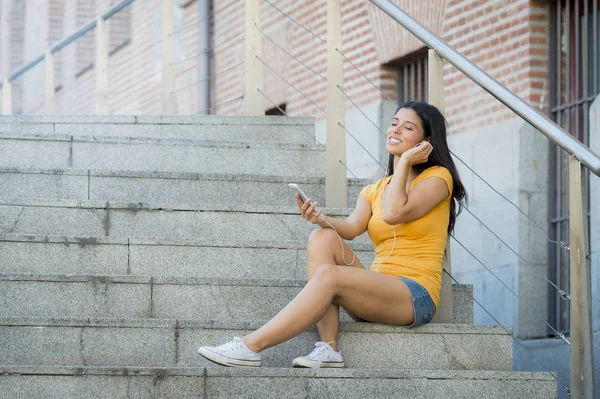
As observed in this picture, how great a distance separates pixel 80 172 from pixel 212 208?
0.80m

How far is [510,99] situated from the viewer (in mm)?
5270

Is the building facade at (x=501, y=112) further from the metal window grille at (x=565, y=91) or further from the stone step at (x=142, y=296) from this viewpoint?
the stone step at (x=142, y=296)

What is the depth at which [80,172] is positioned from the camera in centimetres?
657

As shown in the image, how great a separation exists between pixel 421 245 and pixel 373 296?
1.16 feet

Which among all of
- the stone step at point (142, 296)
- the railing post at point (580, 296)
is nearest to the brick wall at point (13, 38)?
the stone step at point (142, 296)

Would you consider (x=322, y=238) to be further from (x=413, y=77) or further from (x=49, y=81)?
(x=49, y=81)

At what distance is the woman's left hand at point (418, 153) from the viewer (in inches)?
207

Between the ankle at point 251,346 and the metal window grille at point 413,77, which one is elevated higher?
the metal window grille at point 413,77

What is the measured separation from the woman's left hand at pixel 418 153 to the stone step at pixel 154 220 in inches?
38.4

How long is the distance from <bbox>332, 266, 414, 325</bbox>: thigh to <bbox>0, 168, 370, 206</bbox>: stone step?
167cm

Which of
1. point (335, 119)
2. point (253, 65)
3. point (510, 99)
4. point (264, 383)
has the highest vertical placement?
point (253, 65)

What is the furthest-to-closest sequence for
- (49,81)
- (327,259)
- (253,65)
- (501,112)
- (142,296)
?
(49,81), (501,112), (253,65), (142,296), (327,259)

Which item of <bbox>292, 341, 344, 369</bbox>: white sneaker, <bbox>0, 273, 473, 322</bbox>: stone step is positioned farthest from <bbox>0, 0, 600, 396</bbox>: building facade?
<bbox>292, 341, 344, 369</bbox>: white sneaker

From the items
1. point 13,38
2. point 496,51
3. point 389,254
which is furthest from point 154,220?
point 13,38
